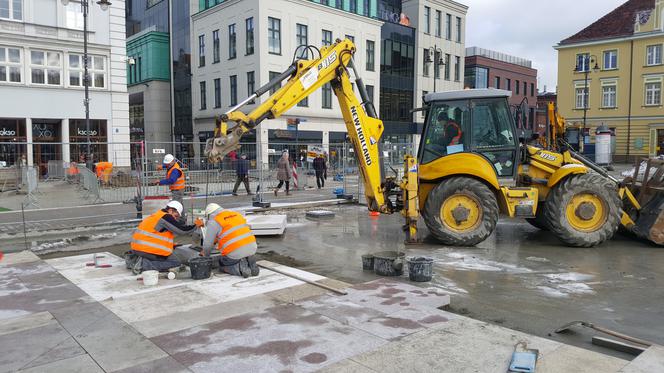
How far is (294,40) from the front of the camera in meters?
35.8

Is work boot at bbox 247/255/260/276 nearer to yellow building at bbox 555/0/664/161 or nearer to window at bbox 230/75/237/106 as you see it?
window at bbox 230/75/237/106

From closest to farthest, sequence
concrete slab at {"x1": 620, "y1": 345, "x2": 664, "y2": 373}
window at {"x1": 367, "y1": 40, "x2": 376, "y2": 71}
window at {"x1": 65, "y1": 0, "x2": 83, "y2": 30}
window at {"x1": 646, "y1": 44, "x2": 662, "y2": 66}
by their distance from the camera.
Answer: concrete slab at {"x1": 620, "y1": 345, "x2": 664, "y2": 373}, window at {"x1": 65, "y1": 0, "x2": 83, "y2": 30}, window at {"x1": 367, "y1": 40, "x2": 376, "y2": 71}, window at {"x1": 646, "y1": 44, "x2": 662, "y2": 66}

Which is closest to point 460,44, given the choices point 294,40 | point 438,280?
point 294,40

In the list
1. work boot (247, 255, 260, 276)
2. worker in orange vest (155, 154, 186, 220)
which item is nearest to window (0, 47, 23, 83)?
worker in orange vest (155, 154, 186, 220)

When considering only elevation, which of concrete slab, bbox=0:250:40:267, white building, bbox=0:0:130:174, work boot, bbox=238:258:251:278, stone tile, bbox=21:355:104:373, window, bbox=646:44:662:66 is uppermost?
window, bbox=646:44:662:66

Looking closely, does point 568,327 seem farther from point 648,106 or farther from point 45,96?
point 648,106

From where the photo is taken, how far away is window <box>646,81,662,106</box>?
46.5 metres

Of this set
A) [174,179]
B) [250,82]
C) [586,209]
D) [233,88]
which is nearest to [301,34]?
[250,82]

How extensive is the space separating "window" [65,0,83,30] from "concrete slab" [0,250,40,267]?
20389 mm

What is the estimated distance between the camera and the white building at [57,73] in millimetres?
24625

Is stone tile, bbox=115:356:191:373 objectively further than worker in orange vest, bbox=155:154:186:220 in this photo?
No

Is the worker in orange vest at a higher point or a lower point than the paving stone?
higher

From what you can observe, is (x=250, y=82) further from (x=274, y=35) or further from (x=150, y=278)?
(x=150, y=278)

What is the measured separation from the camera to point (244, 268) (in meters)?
7.66
